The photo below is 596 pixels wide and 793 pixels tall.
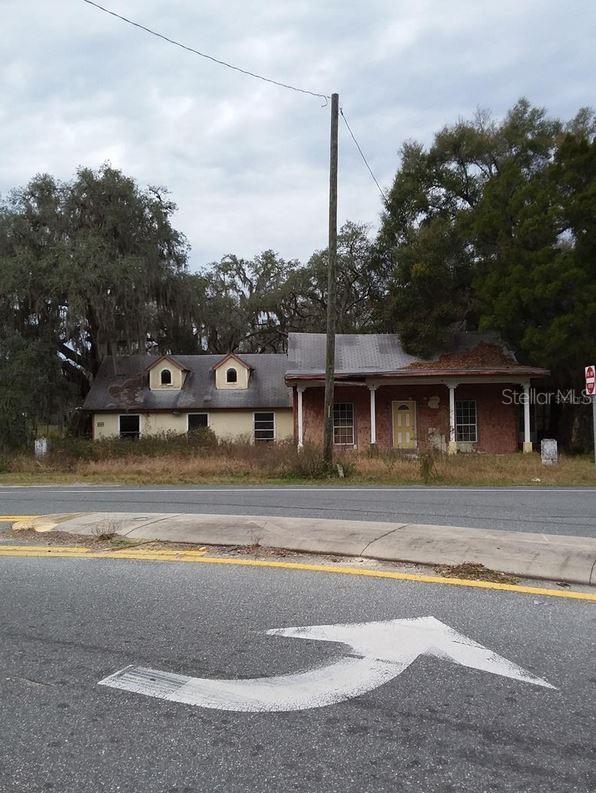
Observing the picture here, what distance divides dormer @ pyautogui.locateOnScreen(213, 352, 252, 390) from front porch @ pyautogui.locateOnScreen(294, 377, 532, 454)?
5461 mm

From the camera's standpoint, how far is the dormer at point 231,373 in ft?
108

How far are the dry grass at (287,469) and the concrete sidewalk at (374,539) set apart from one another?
330 inches

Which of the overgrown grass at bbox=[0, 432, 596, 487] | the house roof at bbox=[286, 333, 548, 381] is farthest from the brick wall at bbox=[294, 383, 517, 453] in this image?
the overgrown grass at bbox=[0, 432, 596, 487]

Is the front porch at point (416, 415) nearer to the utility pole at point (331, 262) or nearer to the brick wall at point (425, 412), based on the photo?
the brick wall at point (425, 412)

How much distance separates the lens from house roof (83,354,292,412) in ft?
105

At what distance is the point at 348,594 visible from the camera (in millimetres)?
5668

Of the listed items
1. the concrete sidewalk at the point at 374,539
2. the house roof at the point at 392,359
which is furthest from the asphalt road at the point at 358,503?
the house roof at the point at 392,359

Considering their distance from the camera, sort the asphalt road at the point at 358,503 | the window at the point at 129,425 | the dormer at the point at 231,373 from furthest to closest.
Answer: the dormer at the point at 231,373
the window at the point at 129,425
the asphalt road at the point at 358,503

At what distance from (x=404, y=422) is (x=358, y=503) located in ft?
54.6

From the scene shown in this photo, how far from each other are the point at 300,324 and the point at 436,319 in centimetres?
1808

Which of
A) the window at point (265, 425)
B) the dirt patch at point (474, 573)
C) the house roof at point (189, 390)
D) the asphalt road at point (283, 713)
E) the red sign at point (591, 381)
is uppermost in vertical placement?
Answer: the house roof at point (189, 390)

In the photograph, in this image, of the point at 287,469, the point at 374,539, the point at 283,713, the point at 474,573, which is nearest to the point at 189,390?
the point at 287,469

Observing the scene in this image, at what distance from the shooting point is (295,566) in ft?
21.9

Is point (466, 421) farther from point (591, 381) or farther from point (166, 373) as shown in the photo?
point (166, 373)
